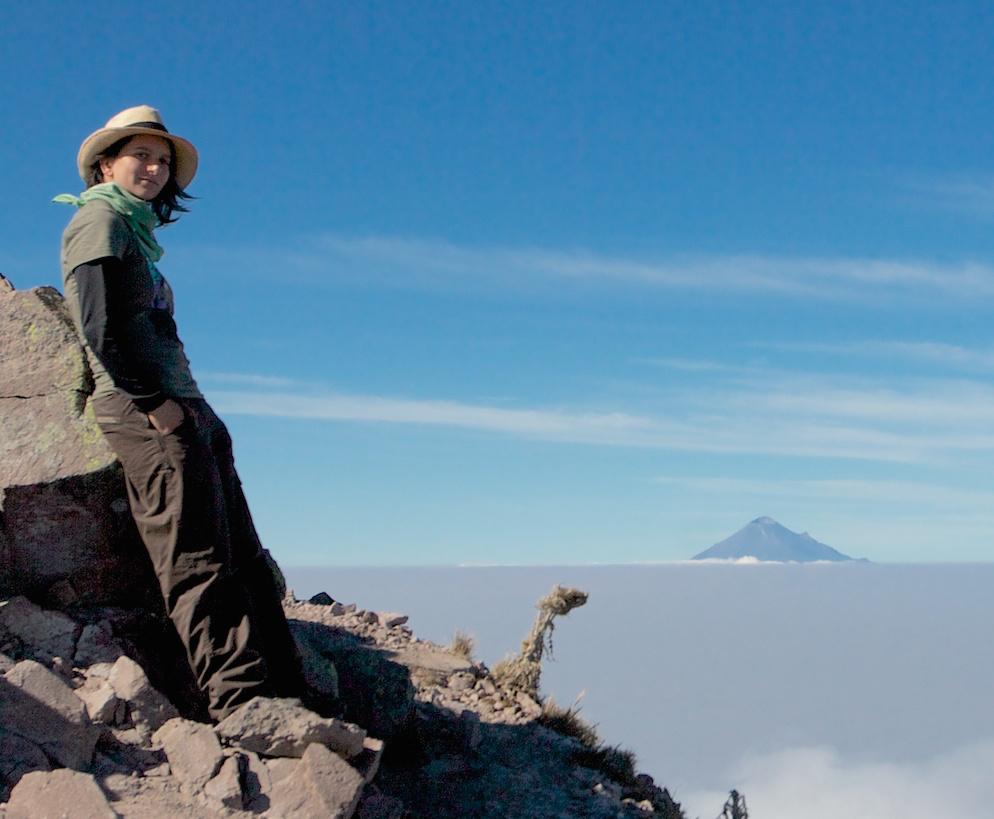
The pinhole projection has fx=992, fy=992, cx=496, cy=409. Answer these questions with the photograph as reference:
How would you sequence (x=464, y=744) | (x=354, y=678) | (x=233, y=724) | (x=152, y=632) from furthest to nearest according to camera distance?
(x=464, y=744), (x=354, y=678), (x=152, y=632), (x=233, y=724)

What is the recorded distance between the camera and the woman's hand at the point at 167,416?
6355 mm

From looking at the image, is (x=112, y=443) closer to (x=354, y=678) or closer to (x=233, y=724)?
(x=233, y=724)

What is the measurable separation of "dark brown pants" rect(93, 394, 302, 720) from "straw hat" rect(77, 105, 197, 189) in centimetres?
167

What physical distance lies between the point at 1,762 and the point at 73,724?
0.44 m

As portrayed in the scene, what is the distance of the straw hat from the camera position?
6652 mm

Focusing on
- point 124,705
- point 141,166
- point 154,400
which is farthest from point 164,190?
point 124,705

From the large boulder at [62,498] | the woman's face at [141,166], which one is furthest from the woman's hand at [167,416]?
the woman's face at [141,166]

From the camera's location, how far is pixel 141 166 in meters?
6.70

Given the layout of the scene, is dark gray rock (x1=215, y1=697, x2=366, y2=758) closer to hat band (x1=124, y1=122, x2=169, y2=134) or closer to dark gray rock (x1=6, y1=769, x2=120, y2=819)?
dark gray rock (x1=6, y1=769, x2=120, y2=819)

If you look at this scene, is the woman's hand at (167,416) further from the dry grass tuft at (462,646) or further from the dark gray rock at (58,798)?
the dry grass tuft at (462,646)

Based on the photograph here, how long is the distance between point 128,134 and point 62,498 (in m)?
2.55

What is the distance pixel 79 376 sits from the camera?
727 centimetres

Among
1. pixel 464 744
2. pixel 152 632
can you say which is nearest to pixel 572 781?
pixel 464 744

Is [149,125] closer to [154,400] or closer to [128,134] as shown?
[128,134]
